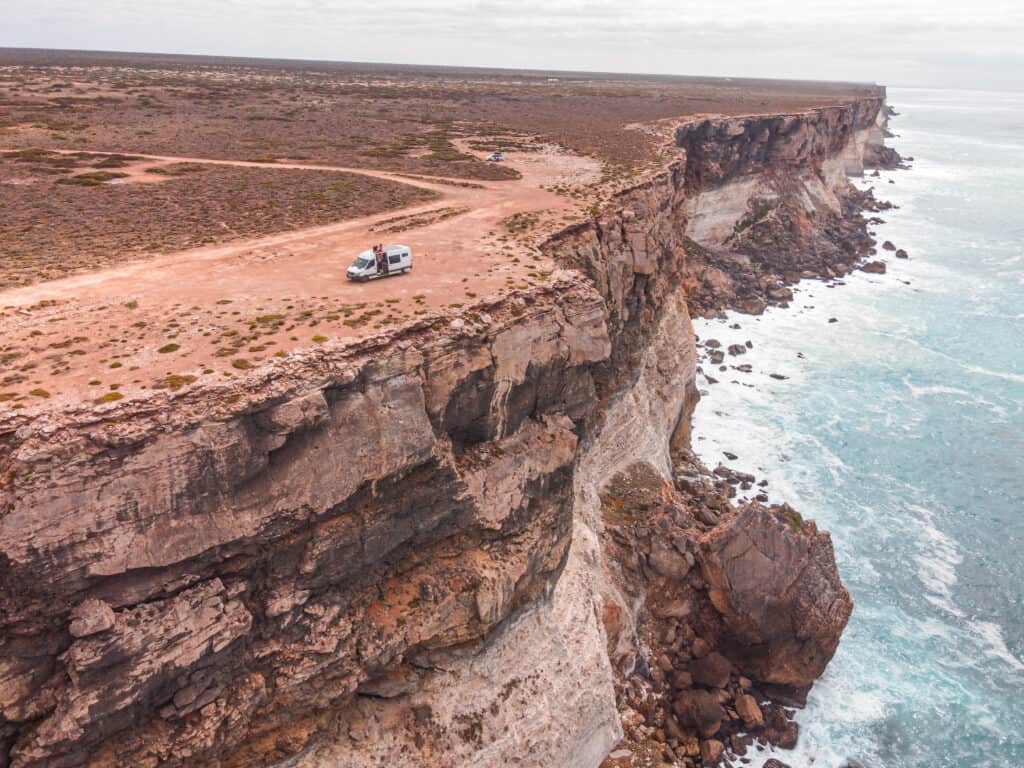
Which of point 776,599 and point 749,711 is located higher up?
point 776,599

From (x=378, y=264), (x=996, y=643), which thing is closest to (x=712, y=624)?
(x=996, y=643)

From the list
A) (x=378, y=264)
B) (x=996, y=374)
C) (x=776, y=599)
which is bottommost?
(x=996, y=374)

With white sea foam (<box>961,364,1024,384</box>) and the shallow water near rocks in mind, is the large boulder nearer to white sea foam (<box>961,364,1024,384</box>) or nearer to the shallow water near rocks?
the shallow water near rocks

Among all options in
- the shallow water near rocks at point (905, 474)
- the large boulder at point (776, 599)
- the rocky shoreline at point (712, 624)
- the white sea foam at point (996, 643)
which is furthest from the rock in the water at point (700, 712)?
the white sea foam at point (996, 643)

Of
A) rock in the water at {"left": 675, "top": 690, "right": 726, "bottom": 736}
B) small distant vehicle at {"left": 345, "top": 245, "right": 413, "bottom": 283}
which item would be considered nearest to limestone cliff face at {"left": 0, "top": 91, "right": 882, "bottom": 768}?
rock in the water at {"left": 675, "top": 690, "right": 726, "bottom": 736}

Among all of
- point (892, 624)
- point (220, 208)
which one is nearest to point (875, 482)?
point (892, 624)

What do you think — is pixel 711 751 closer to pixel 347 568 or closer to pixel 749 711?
pixel 749 711

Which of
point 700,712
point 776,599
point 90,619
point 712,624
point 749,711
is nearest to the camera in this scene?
point 90,619
